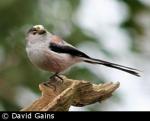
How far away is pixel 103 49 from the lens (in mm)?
9156

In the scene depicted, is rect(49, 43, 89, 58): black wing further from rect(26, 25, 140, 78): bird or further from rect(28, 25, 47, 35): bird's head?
rect(28, 25, 47, 35): bird's head

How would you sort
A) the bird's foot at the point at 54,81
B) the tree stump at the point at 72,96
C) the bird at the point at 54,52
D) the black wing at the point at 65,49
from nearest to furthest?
the tree stump at the point at 72,96
the bird's foot at the point at 54,81
the bird at the point at 54,52
the black wing at the point at 65,49

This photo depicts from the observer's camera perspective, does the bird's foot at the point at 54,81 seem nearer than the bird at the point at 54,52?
Yes

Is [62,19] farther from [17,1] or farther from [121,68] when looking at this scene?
[121,68]

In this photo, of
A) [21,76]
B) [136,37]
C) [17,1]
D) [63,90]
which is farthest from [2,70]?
[63,90]

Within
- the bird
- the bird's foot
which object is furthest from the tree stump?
the bird

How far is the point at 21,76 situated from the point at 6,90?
25cm

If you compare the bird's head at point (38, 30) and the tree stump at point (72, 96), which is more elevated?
the bird's head at point (38, 30)

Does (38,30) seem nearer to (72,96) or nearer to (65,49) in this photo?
(65,49)

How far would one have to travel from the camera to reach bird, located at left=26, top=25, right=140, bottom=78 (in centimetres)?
722

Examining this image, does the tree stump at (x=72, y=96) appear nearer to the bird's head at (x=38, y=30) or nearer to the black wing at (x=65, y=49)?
the black wing at (x=65, y=49)

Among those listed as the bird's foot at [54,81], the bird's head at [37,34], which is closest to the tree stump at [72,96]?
the bird's foot at [54,81]

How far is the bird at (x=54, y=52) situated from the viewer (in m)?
7.22

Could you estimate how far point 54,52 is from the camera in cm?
734
